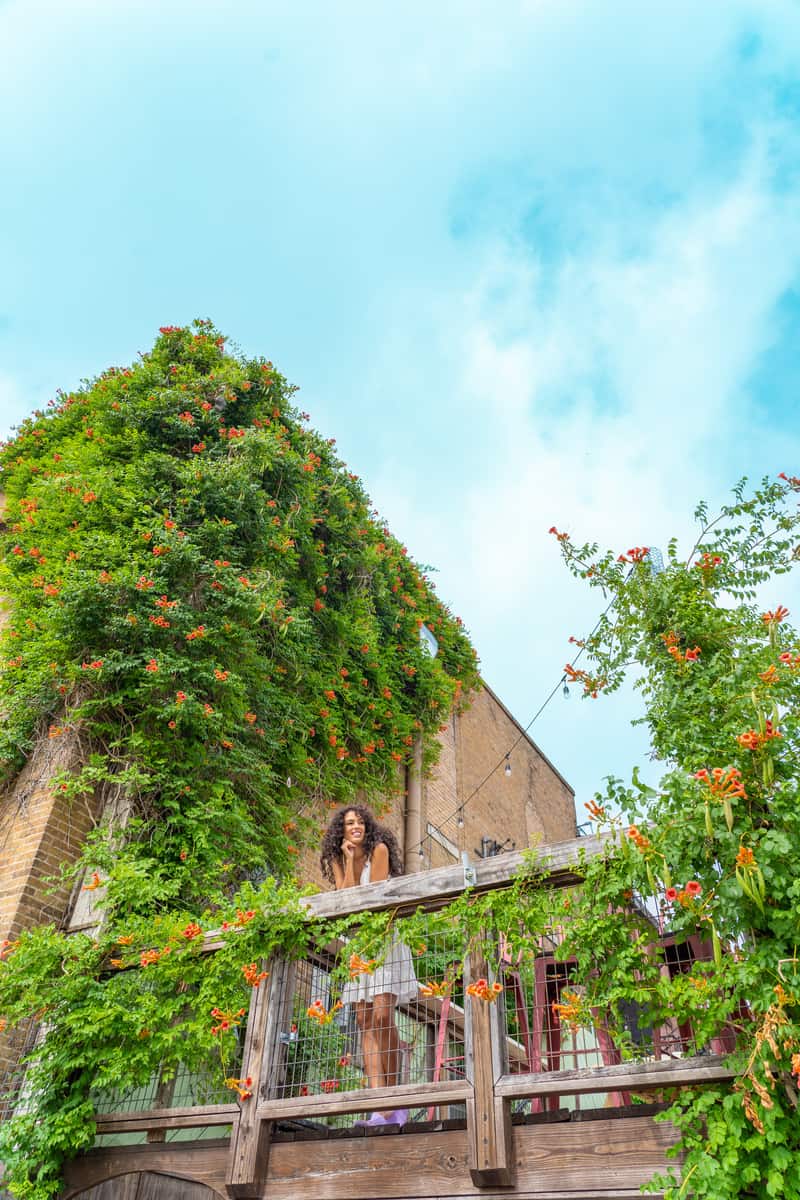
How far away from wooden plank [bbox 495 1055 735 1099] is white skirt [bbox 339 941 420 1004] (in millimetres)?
937

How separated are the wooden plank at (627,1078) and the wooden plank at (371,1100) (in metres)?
0.25

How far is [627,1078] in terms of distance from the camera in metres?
3.23

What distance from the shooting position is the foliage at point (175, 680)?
15.4ft

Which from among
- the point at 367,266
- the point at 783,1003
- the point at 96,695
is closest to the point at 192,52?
the point at 96,695

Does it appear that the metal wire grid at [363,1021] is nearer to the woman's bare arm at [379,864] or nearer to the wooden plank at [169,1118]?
the wooden plank at [169,1118]

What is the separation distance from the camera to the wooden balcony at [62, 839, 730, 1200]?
10.8 ft

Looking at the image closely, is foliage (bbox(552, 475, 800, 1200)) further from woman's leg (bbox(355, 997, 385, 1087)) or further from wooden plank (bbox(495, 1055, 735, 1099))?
woman's leg (bbox(355, 997, 385, 1087))

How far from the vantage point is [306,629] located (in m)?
8.29

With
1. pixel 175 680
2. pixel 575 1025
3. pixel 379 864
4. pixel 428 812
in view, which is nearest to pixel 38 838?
pixel 175 680

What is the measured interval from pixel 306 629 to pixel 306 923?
417 cm

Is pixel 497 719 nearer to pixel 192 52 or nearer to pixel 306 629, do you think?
pixel 306 629

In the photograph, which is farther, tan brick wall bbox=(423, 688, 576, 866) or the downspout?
tan brick wall bbox=(423, 688, 576, 866)

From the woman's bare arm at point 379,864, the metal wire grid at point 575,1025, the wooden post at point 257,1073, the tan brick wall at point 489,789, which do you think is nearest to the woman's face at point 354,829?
the woman's bare arm at point 379,864

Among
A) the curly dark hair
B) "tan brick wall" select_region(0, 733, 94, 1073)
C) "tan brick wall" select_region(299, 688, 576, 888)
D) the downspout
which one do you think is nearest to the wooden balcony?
the curly dark hair
